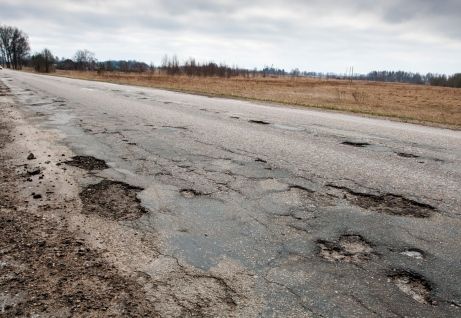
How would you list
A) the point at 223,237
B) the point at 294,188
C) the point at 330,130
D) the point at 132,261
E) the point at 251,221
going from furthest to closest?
the point at 330,130 → the point at 294,188 → the point at 251,221 → the point at 223,237 → the point at 132,261

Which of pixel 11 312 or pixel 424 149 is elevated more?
pixel 424 149

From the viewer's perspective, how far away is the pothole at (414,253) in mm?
2741

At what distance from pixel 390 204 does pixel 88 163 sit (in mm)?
3896

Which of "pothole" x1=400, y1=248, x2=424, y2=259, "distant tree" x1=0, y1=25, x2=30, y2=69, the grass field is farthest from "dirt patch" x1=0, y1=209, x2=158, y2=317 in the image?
"distant tree" x1=0, y1=25, x2=30, y2=69

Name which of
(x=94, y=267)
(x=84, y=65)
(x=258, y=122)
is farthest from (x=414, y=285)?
(x=84, y=65)

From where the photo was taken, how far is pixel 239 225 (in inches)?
127

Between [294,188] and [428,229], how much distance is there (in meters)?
1.43

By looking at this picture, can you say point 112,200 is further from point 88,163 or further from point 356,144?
point 356,144

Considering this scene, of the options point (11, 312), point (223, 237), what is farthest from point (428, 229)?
point (11, 312)

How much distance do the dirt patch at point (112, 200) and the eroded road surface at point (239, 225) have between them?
2 cm

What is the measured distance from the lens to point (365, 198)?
3.92 metres

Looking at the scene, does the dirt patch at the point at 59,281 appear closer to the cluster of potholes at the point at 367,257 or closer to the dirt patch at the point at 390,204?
the cluster of potholes at the point at 367,257

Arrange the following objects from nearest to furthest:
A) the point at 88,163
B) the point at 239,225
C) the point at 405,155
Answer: the point at 239,225 < the point at 88,163 < the point at 405,155

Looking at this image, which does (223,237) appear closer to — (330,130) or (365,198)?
(365,198)
